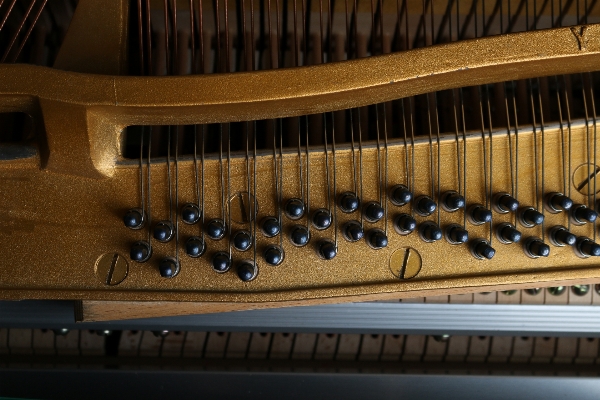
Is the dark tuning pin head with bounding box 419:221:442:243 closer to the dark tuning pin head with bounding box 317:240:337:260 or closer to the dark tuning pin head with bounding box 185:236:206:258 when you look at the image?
the dark tuning pin head with bounding box 317:240:337:260

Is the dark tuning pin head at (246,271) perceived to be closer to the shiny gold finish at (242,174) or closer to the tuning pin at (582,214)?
the shiny gold finish at (242,174)

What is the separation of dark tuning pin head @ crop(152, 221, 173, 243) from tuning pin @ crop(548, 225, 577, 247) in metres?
1.11

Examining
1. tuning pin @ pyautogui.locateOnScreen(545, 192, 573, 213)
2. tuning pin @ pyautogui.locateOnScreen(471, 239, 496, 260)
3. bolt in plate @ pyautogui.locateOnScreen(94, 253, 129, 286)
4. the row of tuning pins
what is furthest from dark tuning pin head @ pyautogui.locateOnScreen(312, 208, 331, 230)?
tuning pin @ pyautogui.locateOnScreen(545, 192, 573, 213)

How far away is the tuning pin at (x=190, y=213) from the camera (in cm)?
154

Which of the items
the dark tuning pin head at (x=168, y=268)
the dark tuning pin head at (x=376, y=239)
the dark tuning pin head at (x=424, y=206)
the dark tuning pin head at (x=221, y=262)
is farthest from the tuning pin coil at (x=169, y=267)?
the dark tuning pin head at (x=424, y=206)

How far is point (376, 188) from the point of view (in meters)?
1.64

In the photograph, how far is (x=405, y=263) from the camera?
5.50ft

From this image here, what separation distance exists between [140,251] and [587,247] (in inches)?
49.9

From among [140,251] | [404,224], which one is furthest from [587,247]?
[140,251]

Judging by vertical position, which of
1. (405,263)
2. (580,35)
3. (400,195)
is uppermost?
(580,35)

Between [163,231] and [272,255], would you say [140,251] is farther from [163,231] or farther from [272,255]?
[272,255]

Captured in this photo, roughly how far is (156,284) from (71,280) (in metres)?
0.23

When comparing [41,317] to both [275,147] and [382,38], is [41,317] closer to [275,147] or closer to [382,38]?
[275,147]

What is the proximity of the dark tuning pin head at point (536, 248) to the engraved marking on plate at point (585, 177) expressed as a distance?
20 centimetres
